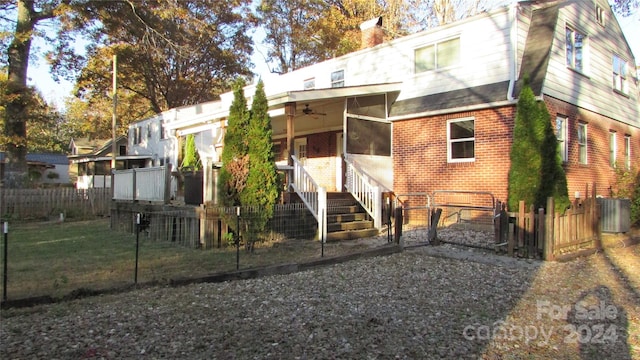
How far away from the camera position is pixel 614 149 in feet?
48.4

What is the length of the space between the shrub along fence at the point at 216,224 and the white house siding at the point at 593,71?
7.20 metres

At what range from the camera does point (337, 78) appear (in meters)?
16.2

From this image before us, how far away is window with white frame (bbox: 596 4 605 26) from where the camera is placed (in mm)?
14394

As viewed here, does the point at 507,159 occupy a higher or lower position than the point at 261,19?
lower

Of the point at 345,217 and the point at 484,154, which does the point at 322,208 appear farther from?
the point at 484,154

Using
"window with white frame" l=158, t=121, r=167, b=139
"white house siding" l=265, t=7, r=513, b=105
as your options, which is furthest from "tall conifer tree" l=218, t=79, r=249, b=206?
"window with white frame" l=158, t=121, r=167, b=139

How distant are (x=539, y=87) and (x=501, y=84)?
922 mm

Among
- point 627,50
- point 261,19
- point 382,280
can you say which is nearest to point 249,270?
point 382,280

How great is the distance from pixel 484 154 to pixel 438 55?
3.55 meters

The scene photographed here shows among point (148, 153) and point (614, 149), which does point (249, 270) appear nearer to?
point (614, 149)

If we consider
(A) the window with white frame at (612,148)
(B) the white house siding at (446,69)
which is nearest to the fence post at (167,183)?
(B) the white house siding at (446,69)

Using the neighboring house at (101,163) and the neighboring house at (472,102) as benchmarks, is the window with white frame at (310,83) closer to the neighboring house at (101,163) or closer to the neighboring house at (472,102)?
the neighboring house at (472,102)

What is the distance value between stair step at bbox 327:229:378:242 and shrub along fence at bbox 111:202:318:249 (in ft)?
1.86

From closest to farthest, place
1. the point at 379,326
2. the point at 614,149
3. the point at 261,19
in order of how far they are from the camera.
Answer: the point at 379,326
the point at 614,149
the point at 261,19
